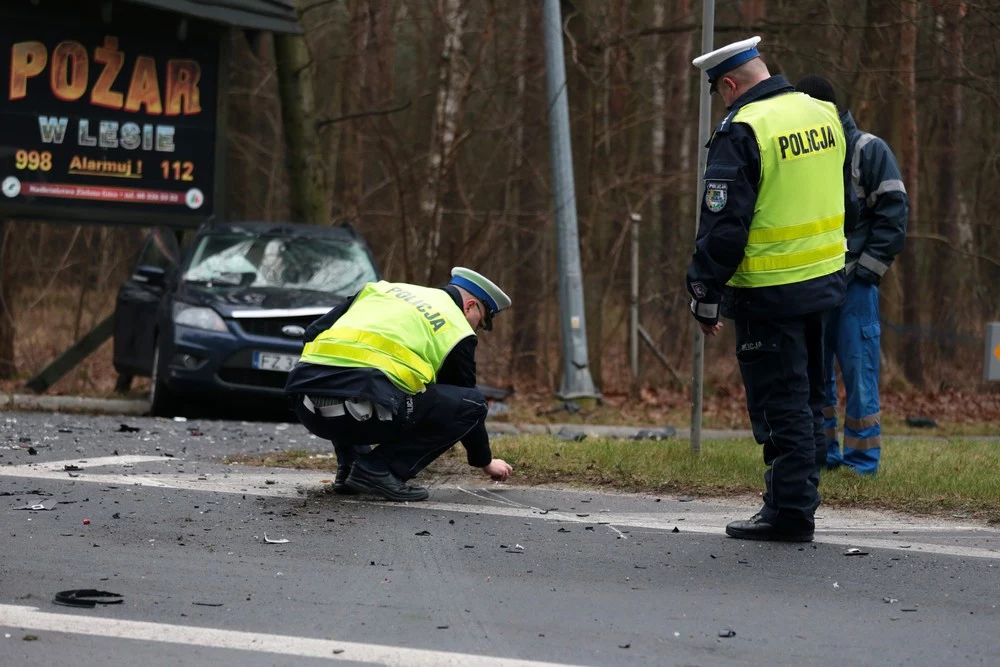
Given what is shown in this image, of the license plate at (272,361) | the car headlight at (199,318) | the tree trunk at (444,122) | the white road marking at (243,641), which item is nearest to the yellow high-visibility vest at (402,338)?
the white road marking at (243,641)

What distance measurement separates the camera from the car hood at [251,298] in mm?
11977

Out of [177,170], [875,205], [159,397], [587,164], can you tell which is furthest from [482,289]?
[587,164]

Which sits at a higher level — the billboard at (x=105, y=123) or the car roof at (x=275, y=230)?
the billboard at (x=105, y=123)

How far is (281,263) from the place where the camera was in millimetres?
12828

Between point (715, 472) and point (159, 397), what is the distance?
19.4ft

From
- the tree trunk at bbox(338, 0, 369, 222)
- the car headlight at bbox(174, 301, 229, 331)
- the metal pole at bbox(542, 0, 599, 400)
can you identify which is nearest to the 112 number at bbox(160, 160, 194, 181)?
the car headlight at bbox(174, 301, 229, 331)

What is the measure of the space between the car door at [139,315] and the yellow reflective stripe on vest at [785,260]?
766cm

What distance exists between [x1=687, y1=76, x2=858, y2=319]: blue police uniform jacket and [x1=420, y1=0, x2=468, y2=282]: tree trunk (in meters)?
10.9

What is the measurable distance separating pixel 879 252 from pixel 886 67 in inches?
408

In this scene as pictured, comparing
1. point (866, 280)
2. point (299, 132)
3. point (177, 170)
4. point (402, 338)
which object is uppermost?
point (299, 132)

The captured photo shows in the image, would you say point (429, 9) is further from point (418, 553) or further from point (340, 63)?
point (418, 553)

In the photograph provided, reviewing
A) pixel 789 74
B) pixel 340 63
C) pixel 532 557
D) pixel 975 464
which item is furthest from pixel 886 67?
pixel 532 557

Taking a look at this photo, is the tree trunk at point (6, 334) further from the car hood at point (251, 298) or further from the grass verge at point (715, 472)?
the grass verge at point (715, 472)

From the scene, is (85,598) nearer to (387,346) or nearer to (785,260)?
(387,346)
